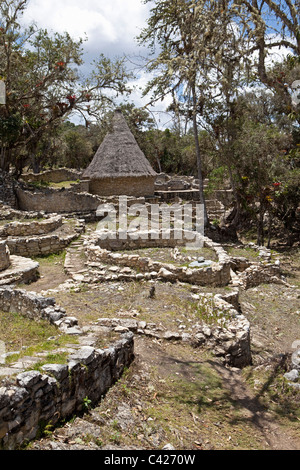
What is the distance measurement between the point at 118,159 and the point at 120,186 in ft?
5.77

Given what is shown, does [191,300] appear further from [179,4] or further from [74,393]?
[179,4]

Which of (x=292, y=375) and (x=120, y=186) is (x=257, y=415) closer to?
(x=292, y=375)

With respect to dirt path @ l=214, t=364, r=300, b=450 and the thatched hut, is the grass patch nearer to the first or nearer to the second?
dirt path @ l=214, t=364, r=300, b=450

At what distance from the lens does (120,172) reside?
856 inches

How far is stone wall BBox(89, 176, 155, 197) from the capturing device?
22016 mm

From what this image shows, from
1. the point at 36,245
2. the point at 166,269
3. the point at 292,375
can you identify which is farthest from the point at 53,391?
the point at 36,245

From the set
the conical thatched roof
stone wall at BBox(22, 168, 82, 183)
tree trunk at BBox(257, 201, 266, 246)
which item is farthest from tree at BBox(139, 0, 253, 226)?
stone wall at BBox(22, 168, 82, 183)

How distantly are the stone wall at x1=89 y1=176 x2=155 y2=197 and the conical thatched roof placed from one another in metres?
0.41

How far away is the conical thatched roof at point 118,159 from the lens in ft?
71.7

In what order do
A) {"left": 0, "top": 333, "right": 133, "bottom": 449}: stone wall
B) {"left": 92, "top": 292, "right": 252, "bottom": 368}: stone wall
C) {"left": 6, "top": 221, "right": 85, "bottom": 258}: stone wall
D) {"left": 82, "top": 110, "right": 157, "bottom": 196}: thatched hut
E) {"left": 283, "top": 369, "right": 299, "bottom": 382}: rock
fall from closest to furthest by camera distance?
{"left": 0, "top": 333, "right": 133, "bottom": 449}: stone wall
{"left": 283, "top": 369, "right": 299, "bottom": 382}: rock
{"left": 92, "top": 292, "right": 252, "bottom": 368}: stone wall
{"left": 6, "top": 221, "right": 85, "bottom": 258}: stone wall
{"left": 82, "top": 110, "right": 157, "bottom": 196}: thatched hut

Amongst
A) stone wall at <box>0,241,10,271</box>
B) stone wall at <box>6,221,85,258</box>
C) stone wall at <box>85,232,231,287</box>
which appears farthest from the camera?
stone wall at <box>6,221,85,258</box>

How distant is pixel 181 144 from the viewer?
42.7 metres

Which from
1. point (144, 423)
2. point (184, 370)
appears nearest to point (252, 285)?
point (184, 370)
